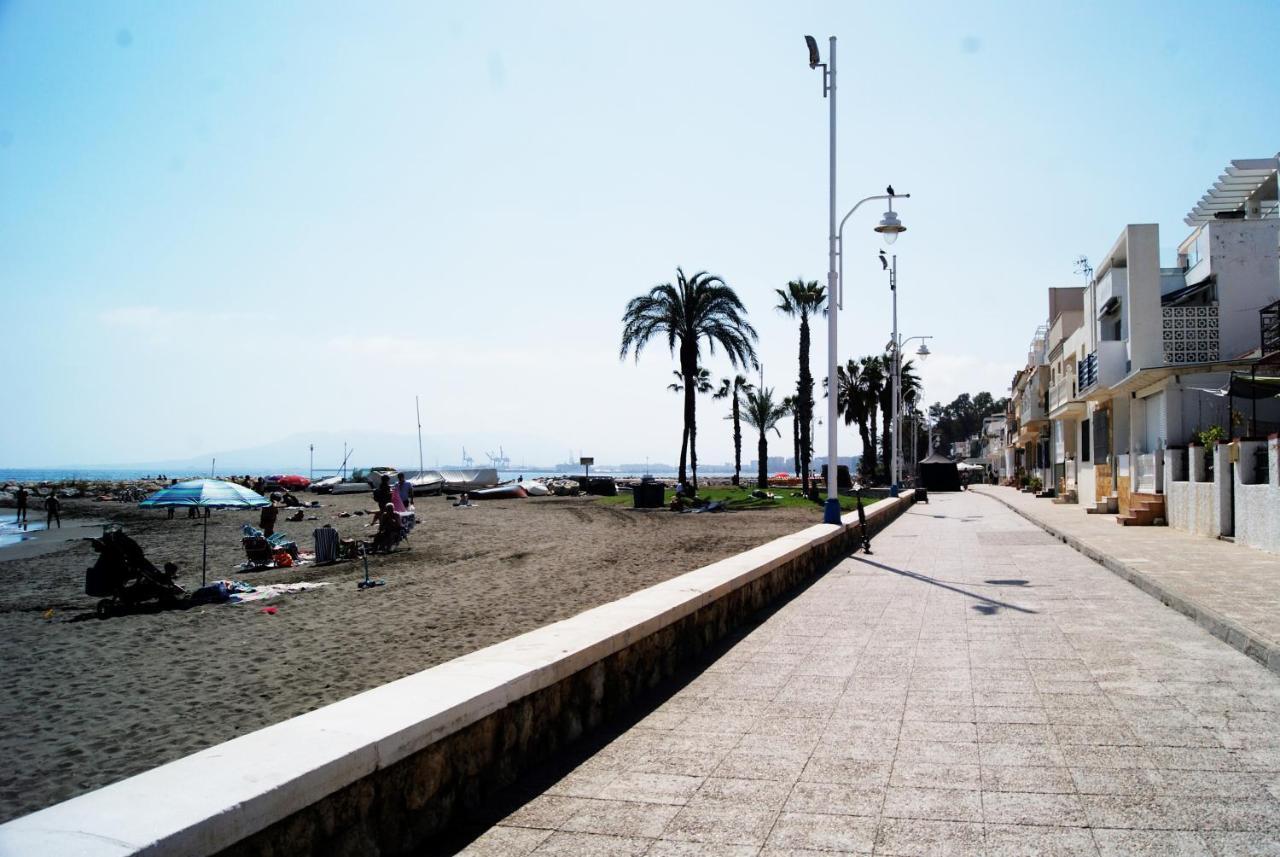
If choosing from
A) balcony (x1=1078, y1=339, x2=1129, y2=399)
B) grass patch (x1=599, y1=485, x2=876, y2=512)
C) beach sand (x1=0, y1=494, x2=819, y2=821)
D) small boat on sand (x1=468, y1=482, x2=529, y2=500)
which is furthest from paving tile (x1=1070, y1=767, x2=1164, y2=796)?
small boat on sand (x1=468, y1=482, x2=529, y2=500)

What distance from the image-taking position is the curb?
706 centimetres

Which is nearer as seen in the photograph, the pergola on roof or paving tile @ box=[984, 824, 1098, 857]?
paving tile @ box=[984, 824, 1098, 857]

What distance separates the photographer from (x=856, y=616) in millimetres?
10141

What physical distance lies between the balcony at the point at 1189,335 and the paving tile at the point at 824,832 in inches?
912

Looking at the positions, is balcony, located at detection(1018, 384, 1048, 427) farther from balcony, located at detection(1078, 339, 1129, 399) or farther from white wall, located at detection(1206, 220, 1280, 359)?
white wall, located at detection(1206, 220, 1280, 359)

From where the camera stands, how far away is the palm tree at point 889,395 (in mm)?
80438

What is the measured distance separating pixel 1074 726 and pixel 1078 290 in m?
56.4

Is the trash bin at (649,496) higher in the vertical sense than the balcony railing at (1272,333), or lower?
lower

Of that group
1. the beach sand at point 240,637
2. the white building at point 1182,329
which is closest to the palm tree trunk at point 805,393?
the white building at point 1182,329

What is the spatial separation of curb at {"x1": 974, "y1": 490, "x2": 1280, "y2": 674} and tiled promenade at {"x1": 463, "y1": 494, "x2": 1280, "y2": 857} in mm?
110

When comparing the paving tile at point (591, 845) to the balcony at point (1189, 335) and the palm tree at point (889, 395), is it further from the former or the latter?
the palm tree at point (889, 395)

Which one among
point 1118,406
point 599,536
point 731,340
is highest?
point 731,340

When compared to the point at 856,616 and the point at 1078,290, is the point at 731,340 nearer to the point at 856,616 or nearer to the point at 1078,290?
the point at 1078,290

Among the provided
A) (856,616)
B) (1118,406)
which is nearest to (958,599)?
(856,616)
